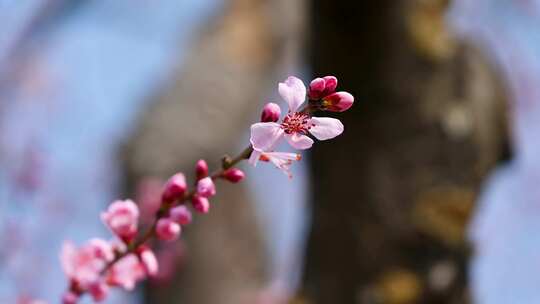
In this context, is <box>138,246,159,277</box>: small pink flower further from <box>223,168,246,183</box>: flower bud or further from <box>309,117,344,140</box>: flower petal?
<box>309,117,344,140</box>: flower petal

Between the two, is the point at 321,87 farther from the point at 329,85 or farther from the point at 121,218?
the point at 121,218

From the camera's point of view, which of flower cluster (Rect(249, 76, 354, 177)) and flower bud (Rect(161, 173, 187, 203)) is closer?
flower cluster (Rect(249, 76, 354, 177))

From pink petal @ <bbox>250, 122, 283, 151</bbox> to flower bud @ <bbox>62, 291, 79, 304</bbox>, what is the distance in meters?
0.31

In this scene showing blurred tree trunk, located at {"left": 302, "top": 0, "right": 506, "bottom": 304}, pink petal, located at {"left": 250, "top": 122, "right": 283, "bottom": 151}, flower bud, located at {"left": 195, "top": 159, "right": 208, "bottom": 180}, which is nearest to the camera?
pink petal, located at {"left": 250, "top": 122, "right": 283, "bottom": 151}

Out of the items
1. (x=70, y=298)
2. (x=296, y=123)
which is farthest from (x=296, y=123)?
(x=70, y=298)

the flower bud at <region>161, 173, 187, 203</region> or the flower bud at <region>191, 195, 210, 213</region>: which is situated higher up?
the flower bud at <region>161, 173, 187, 203</region>

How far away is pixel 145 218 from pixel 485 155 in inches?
30.8

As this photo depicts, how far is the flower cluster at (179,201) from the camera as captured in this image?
1.66 feet

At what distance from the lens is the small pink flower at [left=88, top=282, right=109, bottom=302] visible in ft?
2.22

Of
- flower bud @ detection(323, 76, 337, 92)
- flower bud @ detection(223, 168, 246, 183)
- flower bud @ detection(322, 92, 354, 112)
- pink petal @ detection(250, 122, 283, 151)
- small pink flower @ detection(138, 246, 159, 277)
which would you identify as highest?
flower bud @ detection(323, 76, 337, 92)

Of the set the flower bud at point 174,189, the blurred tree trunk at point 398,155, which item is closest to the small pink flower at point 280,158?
the flower bud at point 174,189

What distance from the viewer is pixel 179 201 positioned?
624mm

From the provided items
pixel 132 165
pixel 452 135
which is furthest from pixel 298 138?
pixel 132 165

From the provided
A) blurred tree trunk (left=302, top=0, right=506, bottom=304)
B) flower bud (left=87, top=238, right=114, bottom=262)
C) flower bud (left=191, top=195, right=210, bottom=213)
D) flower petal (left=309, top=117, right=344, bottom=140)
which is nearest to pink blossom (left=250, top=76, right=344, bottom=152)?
flower petal (left=309, top=117, right=344, bottom=140)
